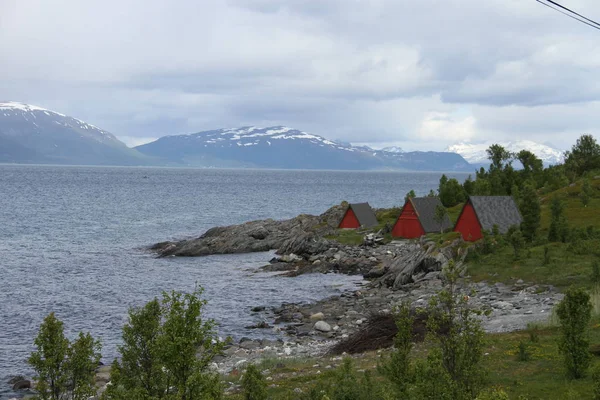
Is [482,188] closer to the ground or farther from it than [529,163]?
closer to the ground

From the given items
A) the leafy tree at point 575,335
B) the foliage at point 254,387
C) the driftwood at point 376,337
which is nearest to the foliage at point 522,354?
the leafy tree at point 575,335

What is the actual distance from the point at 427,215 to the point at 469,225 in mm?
10858

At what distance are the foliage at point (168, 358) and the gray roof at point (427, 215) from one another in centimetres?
5428

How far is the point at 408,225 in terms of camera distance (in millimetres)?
68062

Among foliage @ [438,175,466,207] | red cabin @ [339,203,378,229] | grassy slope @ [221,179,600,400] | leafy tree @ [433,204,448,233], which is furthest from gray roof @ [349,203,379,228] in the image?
grassy slope @ [221,179,600,400]

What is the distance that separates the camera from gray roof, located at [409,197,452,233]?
217ft

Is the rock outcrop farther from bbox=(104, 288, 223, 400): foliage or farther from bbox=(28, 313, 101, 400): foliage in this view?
bbox=(28, 313, 101, 400): foliage

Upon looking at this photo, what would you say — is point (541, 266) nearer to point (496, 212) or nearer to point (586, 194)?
point (496, 212)

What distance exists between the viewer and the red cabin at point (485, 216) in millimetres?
55344

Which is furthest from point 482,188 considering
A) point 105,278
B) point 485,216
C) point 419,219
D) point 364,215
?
point 105,278

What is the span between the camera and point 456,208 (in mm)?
79500

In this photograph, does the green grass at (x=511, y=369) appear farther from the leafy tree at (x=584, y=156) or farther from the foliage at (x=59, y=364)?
the leafy tree at (x=584, y=156)

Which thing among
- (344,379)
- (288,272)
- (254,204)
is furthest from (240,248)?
(254,204)

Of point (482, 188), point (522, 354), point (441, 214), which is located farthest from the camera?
point (482, 188)
